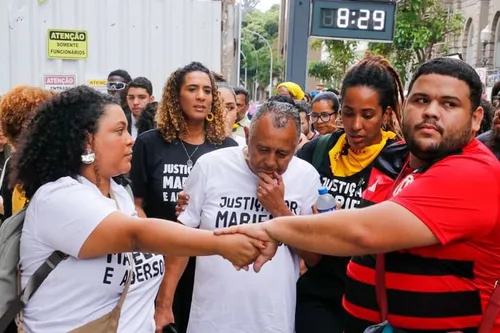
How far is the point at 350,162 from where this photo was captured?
3.03m

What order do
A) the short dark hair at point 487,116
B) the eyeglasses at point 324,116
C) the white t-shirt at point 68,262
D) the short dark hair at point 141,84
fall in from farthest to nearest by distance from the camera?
the short dark hair at point 141,84, the eyeglasses at point 324,116, the short dark hair at point 487,116, the white t-shirt at point 68,262

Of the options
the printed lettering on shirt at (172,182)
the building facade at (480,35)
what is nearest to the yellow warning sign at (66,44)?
the printed lettering on shirt at (172,182)

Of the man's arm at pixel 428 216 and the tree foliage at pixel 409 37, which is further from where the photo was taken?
the tree foliage at pixel 409 37

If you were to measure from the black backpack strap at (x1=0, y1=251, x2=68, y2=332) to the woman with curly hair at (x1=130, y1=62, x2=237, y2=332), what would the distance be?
3.78 ft

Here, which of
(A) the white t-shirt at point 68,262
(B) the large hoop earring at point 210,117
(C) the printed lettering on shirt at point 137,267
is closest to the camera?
(A) the white t-shirt at point 68,262

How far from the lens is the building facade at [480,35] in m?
23.9

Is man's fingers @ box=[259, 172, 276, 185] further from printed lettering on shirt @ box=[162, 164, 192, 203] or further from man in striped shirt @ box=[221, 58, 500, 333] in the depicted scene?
printed lettering on shirt @ box=[162, 164, 192, 203]

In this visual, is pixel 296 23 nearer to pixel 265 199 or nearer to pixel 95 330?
pixel 265 199

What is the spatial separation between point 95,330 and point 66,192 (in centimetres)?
54

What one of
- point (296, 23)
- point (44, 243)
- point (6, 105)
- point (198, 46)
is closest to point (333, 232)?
point (44, 243)

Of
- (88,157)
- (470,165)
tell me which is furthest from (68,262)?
(470,165)

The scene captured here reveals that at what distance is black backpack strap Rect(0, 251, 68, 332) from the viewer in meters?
2.21

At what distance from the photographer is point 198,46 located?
609 cm

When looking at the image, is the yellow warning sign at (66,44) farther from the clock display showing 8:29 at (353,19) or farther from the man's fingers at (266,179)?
the man's fingers at (266,179)
